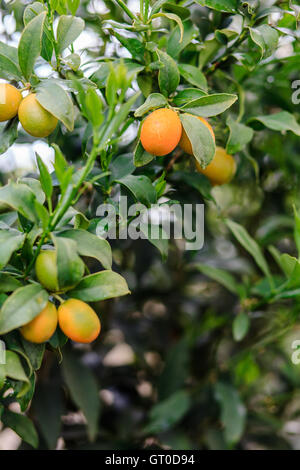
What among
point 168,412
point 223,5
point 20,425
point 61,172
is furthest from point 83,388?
point 223,5

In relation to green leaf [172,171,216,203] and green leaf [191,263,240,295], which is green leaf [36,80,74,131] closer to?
green leaf [172,171,216,203]

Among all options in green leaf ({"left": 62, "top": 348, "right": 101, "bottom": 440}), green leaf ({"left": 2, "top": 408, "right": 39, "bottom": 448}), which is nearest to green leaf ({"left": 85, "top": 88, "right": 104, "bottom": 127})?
green leaf ({"left": 2, "top": 408, "right": 39, "bottom": 448})

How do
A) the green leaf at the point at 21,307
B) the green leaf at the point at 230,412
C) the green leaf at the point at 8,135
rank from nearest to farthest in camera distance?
the green leaf at the point at 21,307, the green leaf at the point at 8,135, the green leaf at the point at 230,412

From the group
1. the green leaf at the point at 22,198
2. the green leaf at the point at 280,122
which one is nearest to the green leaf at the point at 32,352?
the green leaf at the point at 22,198

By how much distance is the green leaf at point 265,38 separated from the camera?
470 mm

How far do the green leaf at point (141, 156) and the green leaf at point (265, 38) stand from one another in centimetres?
16

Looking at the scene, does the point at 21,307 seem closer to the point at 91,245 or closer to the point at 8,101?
the point at 91,245

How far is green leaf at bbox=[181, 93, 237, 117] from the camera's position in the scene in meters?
0.44

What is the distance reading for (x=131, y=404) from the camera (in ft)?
2.97

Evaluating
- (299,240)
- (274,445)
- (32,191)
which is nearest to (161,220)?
(299,240)

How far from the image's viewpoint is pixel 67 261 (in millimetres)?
373

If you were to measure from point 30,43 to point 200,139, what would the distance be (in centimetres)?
18

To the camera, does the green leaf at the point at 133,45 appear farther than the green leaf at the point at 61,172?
Yes

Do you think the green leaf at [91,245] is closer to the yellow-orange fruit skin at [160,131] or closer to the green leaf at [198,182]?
the yellow-orange fruit skin at [160,131]
